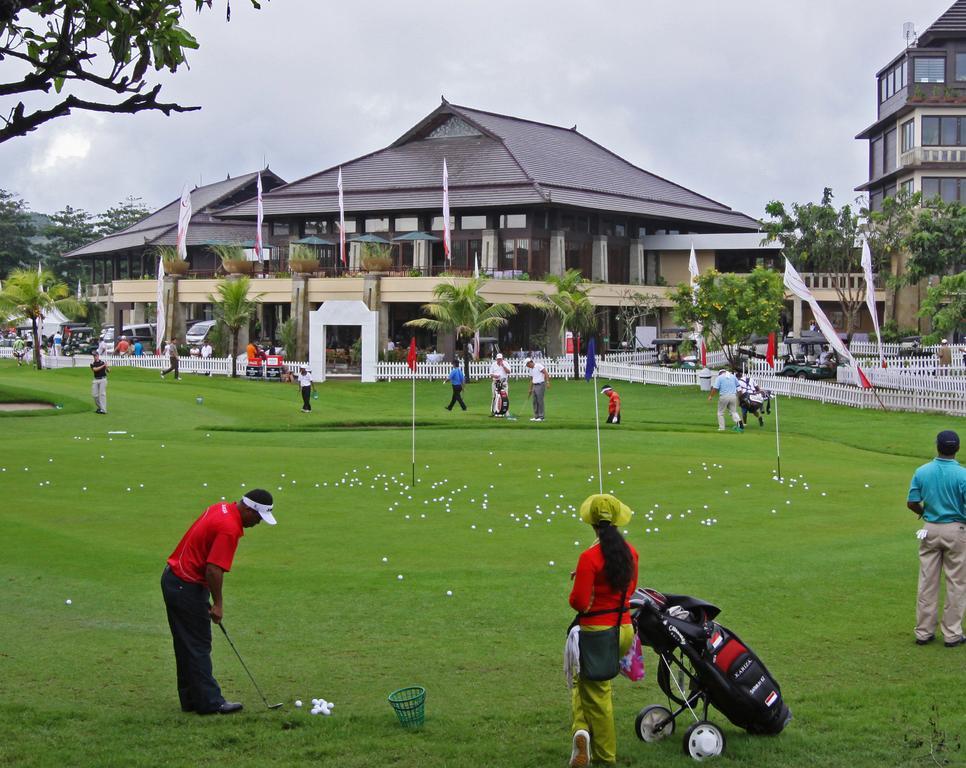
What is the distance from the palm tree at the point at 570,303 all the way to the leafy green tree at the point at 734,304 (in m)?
9.56

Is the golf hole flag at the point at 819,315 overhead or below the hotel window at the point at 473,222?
below

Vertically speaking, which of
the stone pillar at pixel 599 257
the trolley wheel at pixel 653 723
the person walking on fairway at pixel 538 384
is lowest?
the trolley wheel at pixel 653 723

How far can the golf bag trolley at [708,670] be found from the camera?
791 centimetres

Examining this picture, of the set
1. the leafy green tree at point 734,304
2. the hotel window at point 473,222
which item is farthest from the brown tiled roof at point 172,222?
the leafy green tree at point 734,304

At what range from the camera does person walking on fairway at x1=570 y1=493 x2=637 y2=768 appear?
7.73 meters

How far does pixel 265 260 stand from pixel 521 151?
1783 centimetres

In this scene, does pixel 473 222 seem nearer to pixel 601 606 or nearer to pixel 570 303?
pixel 570 303

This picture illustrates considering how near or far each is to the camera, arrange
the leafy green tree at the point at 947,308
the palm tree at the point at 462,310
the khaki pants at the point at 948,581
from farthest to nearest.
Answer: the palm tree at the point at 462,310
the leafy green tree at the point at 947,308
the khaki pants at the point at 948,581

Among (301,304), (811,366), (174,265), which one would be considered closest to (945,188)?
(811,366)

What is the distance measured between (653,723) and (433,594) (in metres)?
4.75

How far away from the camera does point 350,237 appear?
73.3 meters

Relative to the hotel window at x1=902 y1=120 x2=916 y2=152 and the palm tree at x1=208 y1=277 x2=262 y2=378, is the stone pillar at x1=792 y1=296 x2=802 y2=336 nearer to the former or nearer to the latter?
the hotel window at x1=902 y1=120 x2=916 y2=152

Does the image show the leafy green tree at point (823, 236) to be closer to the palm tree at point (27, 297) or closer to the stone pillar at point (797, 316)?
the stone pillar at point (797, 316)

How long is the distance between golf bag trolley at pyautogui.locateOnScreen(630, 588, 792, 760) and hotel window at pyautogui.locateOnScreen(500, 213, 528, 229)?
62266 mm
